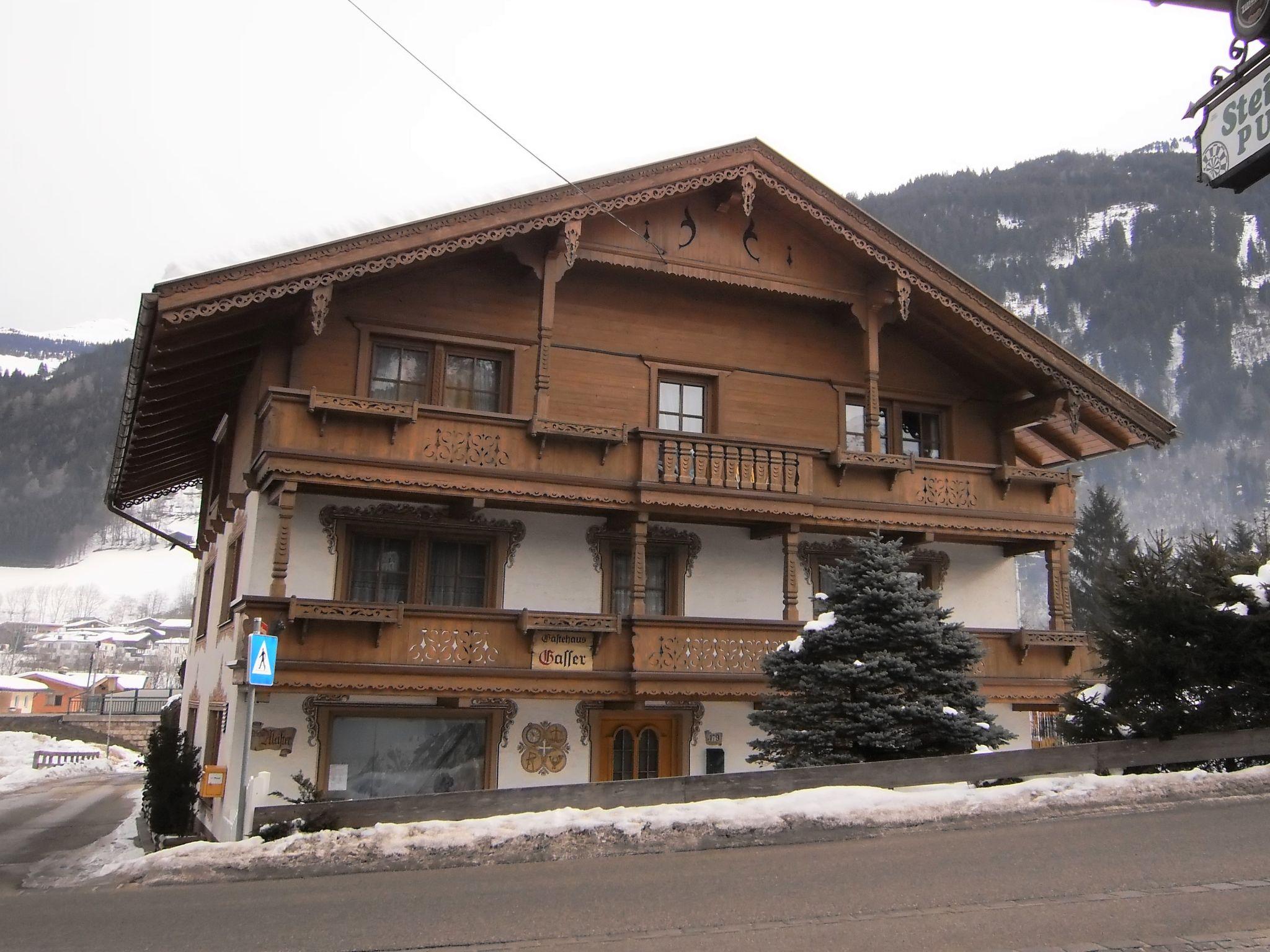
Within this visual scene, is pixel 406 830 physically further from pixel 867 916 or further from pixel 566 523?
pixel 566 523

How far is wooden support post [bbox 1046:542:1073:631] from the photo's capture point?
19625 mm

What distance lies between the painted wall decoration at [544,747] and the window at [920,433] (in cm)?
836

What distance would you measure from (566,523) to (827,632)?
5.46m

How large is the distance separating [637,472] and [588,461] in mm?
775

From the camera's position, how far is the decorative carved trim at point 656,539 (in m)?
18.5

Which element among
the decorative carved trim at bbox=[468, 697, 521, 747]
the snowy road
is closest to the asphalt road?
the decorative carved trim at bbox=[468, 697, 521, 747]

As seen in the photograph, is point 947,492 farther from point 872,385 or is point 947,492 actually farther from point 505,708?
point 505,708

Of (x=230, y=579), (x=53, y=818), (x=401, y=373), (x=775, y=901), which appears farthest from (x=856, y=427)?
(x=53, y=818)

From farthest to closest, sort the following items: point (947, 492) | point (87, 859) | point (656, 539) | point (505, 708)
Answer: point (947, 492)
point (87, 859)
point (656, 539)
point (505, 708)

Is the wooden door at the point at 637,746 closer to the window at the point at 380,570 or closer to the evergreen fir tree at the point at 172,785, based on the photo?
the window at the point at 380,570

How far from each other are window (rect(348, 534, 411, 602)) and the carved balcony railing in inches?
156

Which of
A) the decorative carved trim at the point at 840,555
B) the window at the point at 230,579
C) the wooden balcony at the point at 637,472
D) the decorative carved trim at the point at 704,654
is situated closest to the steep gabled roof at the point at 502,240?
the wooden balcony at the point at 637,472

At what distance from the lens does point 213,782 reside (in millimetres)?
16156

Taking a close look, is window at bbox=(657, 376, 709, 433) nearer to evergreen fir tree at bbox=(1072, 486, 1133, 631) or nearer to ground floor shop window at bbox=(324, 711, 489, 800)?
ground floor shop window at bbox=(324, 711, 489, 800)
